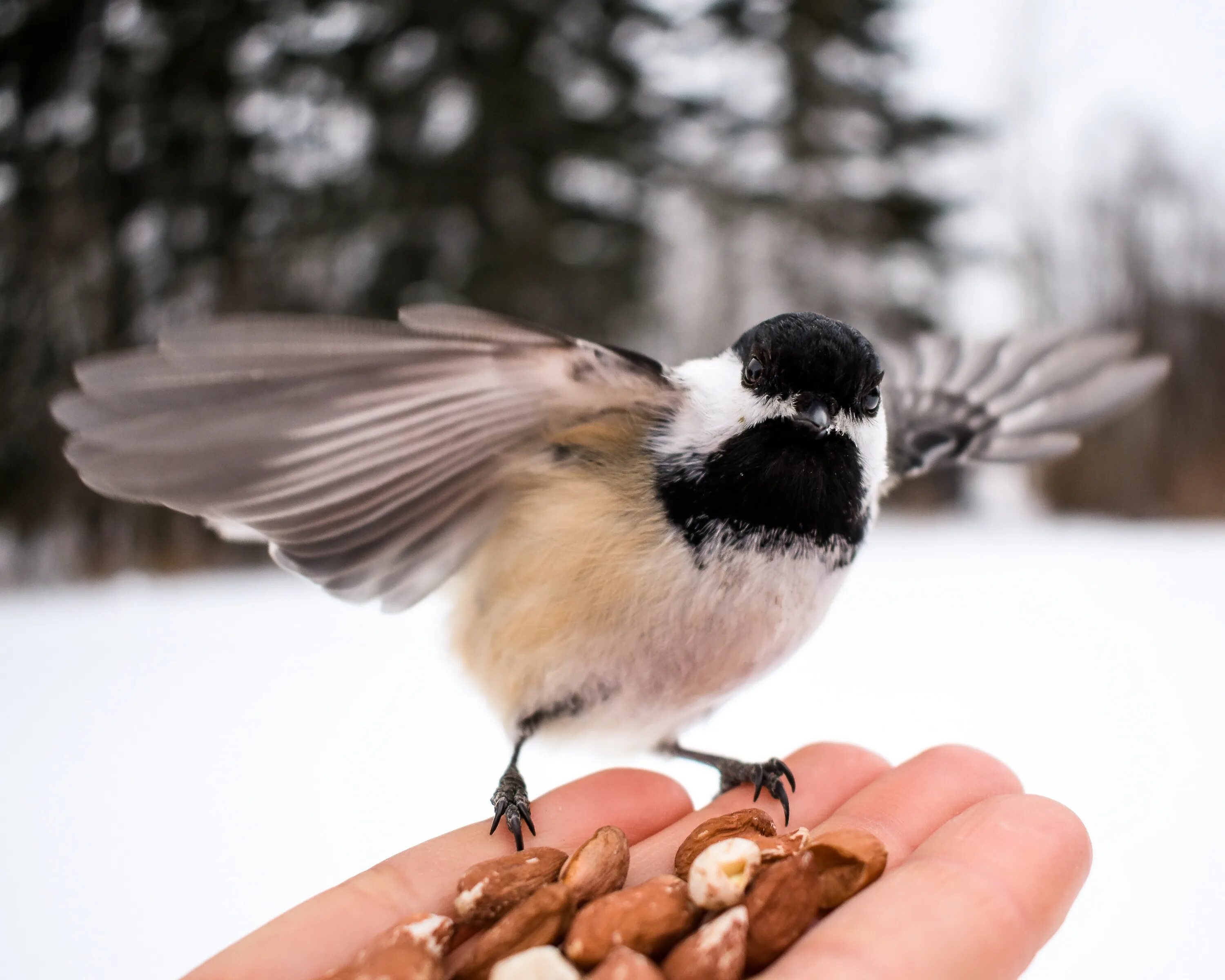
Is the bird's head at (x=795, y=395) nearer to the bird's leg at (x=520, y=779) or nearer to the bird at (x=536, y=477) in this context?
the bird at (x=536, y=477)

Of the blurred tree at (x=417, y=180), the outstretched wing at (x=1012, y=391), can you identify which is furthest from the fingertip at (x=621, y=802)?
the blurred tree at (x=417, y=180)

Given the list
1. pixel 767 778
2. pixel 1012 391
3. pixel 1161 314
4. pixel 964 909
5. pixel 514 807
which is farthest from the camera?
pixel 1161 314

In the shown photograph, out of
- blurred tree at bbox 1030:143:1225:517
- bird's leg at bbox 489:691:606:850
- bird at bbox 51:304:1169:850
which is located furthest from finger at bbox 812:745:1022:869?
blurred tree at bbox 1030:143:1225:517

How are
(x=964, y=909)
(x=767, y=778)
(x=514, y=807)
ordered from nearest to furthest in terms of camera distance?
(x=964, y=909)
(x=514, y=807)
(x=767, y=778)

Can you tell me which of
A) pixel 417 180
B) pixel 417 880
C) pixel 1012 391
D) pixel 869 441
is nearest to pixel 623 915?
pixel 417 880

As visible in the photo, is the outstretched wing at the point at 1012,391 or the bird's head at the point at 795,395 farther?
the outstretched wing at the point at 1012,391

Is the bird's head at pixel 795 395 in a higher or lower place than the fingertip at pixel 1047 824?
higher

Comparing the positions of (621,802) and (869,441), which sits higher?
(869,441)

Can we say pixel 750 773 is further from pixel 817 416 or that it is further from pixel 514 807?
pixel 817 416
